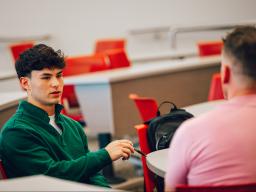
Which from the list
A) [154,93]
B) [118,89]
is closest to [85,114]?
[118,89]

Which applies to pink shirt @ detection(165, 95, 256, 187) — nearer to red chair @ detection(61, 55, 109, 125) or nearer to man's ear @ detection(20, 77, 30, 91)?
man's ear @ detection(20, 77, 30, 91)

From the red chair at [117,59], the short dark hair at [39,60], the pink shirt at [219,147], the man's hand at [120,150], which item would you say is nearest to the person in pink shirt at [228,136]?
the pink shirt at [219,147]

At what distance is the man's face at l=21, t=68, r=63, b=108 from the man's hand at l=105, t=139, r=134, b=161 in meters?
0.31

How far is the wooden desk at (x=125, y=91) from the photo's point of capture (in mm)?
4332

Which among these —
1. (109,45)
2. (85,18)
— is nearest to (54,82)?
(109,45)

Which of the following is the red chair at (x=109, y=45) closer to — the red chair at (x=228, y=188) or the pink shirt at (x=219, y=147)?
the pink shirt at (x=219, y=147)

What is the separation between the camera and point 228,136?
5.18 ft

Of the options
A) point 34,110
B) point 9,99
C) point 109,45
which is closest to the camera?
point 34,110

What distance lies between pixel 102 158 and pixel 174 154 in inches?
25.1

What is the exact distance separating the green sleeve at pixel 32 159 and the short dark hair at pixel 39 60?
1.00 ft

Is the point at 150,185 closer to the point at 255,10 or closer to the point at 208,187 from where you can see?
the point at 208,187

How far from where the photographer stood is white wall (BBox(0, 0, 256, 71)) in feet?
27.8

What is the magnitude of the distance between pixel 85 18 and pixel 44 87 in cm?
666

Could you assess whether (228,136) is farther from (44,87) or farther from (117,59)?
(117,59)
